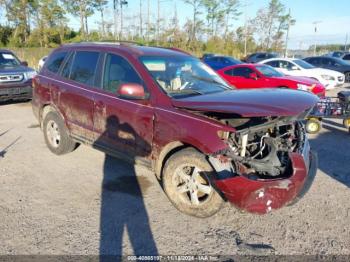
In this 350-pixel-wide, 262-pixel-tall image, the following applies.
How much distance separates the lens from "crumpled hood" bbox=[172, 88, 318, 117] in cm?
324

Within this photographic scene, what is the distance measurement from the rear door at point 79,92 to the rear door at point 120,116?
0.68 feet

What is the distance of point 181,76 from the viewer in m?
4.48

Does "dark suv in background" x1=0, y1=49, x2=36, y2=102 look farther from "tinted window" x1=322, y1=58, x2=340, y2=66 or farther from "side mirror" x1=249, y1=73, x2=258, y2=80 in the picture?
"tinted window" x1=322, y1=58, x2=340, y2=66

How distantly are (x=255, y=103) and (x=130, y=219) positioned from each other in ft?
6.12

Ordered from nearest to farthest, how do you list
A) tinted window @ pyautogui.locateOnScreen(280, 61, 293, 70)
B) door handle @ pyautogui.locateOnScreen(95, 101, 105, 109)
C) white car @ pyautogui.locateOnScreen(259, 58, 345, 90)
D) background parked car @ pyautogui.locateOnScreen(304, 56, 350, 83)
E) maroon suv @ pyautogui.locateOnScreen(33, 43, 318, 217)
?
maroon suv @ pyautogui.locateOnScreen(33, 43, 318, 217) < door handle @ pyautogui.locateOnScreen(95, 101, 105, 109) < white car @ pyautogui.locateOnScreen(259, 58, 345, 90) < tinted window @ pyautogui.locateOnScreen(280, 61, 293, 70) < background parked car @ pyautogui.locateOnScreen(304, 56, 350, 83)

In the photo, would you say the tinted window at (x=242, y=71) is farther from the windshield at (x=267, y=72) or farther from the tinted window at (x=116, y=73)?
the tinted window at (x=116, y=73)

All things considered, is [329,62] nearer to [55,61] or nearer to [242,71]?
[242,71]

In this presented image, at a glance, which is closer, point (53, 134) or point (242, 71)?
point (53, 134)

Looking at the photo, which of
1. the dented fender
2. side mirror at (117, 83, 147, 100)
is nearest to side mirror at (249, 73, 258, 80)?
side mirror at (117, 83, 147, 100)

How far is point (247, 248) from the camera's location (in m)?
3.25

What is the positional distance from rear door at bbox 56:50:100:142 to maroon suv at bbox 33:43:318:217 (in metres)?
0.02

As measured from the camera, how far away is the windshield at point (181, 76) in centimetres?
420

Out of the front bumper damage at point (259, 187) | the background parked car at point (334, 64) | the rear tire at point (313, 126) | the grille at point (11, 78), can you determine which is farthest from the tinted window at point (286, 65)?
the front bumper damage at point (259, 187)

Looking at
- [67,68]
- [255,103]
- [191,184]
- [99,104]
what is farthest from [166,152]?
[67,68]
